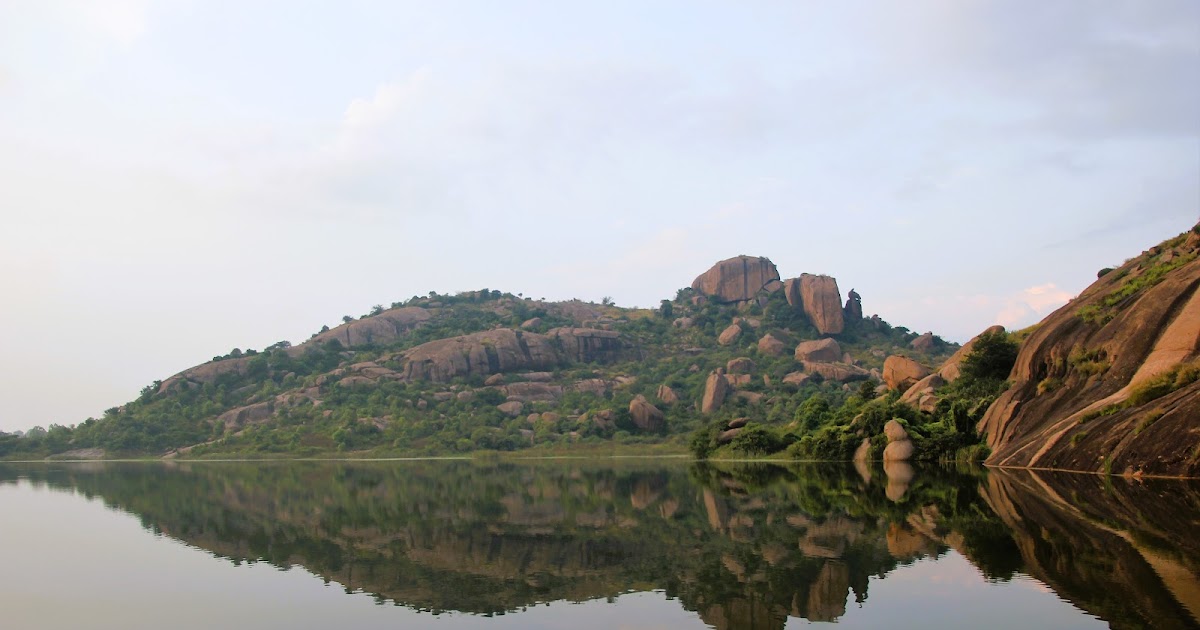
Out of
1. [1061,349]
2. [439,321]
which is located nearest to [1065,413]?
[1061,349]

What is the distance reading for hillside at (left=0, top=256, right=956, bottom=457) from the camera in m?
97.9

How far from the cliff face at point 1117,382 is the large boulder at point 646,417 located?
54.8 metres

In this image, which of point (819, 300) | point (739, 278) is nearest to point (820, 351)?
point (819, 300)

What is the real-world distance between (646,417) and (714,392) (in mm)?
10262

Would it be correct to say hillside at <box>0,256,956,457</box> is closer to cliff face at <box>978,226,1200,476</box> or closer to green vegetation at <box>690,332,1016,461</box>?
green vegetation at <box>690,332,1016,461</box>

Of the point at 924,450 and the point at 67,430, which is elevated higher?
→ the point at 67,430

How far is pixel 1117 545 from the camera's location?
14.6m

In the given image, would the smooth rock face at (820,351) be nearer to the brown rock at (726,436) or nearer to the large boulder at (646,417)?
the large boulder at (646,417)

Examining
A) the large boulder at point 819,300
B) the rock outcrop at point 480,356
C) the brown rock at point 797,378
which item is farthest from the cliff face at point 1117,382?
the rock outcrop at point 480,356

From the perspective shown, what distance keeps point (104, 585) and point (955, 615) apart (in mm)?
14359

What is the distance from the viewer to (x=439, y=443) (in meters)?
96.8

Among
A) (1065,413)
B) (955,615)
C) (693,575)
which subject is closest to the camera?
(955,615)

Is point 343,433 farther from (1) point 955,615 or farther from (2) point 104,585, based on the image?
(1) point 955,615

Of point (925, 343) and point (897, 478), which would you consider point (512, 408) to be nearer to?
point (925, 343)
